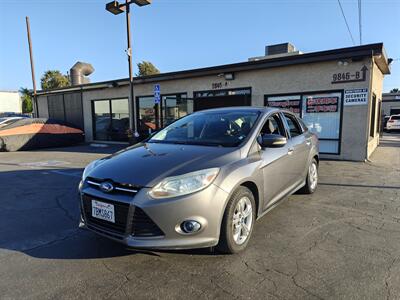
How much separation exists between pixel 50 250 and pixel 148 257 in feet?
3.80

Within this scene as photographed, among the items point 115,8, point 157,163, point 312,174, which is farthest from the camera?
point 115,8

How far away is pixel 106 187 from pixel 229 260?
145 cm

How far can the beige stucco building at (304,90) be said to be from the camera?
8.98m

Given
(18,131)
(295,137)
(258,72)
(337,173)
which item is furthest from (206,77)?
(18,131)

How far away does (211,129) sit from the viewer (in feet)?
12.8

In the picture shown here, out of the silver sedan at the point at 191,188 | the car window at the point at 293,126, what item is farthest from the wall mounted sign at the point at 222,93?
the silver sedan at the point at 191,188

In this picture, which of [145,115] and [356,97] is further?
[145,115]

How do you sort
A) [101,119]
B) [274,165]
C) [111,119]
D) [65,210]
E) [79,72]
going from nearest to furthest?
[274,165] < [65,210] < [111,119] < [101,119] < [79,72]

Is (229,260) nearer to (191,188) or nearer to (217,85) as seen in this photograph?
(191,188)

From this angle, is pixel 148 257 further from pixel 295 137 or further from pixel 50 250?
pixel 295 137

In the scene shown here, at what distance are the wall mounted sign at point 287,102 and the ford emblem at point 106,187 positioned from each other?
8686 mm

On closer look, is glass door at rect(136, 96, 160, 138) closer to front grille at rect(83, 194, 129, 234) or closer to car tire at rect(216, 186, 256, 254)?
front grille at rect(83, 194, 129, 234)

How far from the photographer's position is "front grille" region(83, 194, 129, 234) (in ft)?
8.77

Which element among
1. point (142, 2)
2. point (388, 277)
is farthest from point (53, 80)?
point (388, 277)
